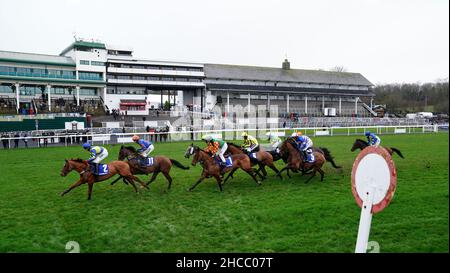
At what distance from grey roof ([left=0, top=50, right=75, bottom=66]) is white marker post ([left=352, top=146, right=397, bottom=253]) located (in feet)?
110

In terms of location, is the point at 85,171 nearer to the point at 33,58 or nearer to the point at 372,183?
the point at 372,183

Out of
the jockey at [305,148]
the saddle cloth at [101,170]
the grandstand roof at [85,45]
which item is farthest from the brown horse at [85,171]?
the grandstand roof at [85,45]

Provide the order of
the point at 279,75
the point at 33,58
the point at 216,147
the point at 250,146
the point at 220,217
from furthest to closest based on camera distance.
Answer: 1. the point at 279,75
2. the point at 33,58
3. the point at 250,146
4. the point at 216,147
5. the point at 220,217

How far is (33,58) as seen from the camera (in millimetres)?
30484

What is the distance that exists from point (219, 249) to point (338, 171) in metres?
6.65

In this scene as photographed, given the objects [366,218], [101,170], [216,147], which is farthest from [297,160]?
[366,218]

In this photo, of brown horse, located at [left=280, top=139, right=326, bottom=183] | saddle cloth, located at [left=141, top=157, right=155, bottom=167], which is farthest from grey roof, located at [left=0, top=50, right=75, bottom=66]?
brown horse, located at [left=280, top=139, right=326, bottom=183]

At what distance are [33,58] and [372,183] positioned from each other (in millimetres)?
34944

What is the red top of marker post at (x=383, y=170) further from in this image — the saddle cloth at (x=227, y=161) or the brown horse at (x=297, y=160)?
the brown horse at (x=297, y=160)

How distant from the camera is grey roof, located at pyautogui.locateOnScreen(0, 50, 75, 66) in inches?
1130

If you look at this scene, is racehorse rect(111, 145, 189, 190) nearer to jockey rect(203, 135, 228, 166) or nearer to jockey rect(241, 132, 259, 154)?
jockey rect(203, 135, 228, 166)
